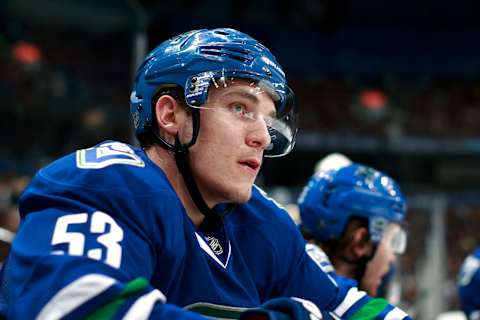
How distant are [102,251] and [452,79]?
1516 cm

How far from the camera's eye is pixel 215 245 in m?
1.45

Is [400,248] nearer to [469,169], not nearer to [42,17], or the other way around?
[42,17]

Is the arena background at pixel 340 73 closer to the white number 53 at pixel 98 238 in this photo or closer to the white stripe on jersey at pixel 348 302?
the white stripe on jersey at pixel 348 302

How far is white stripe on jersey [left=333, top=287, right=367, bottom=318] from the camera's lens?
156cm

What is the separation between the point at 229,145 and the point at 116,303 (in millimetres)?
468

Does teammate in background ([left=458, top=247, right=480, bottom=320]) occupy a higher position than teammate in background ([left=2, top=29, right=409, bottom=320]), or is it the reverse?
teammate in background ([left=2, top=29, right=409, bottom=320])

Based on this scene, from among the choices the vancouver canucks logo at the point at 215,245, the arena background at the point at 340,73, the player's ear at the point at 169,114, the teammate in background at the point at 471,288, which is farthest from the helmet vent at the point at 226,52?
the arena background at the point at 340,73

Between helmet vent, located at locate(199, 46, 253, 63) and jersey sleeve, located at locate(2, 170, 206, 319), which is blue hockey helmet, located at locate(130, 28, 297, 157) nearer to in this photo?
helmet vent, located at locate(199, 46, 253, 63)

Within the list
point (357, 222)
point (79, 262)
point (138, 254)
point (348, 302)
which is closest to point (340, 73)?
point (357, 222)

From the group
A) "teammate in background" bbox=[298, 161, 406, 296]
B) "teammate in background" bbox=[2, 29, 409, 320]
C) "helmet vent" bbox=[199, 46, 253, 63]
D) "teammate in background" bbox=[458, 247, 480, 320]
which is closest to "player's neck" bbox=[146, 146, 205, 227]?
"teammate in background" bbox=[2, 29, 409, 320]

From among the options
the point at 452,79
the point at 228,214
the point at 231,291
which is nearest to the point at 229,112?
the point at 228,214

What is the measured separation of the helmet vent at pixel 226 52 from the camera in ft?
4.71

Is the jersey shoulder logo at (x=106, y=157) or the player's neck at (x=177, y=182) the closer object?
the jersey shoulder logo at (x=106, y=157)

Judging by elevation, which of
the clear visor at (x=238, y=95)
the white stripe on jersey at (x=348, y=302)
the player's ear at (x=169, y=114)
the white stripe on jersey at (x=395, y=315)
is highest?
the clear visor at (x=238, y=95)
